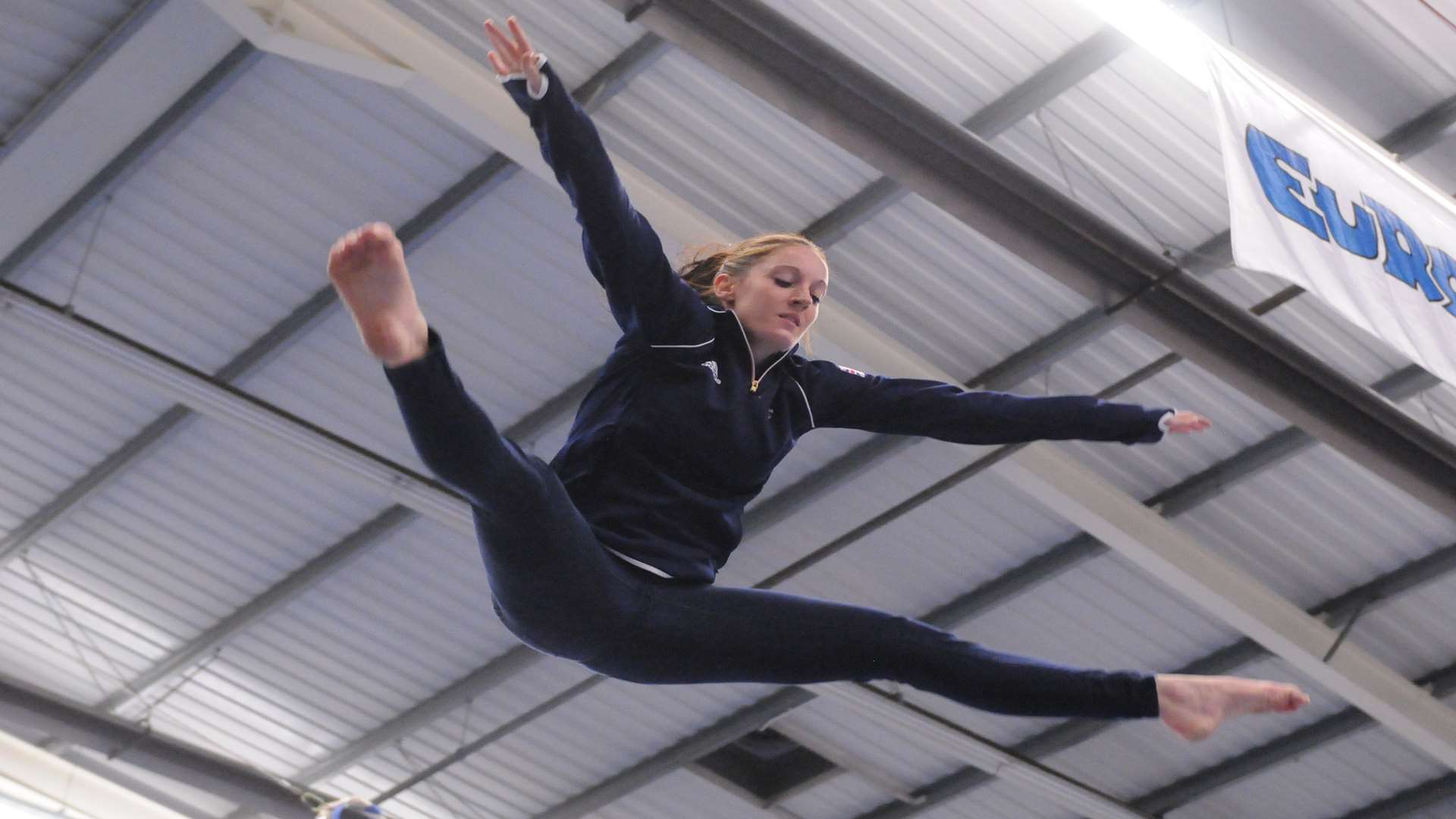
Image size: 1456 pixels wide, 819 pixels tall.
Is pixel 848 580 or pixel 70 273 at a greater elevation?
pixel 70 273

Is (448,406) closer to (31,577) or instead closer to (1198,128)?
(1198,128)

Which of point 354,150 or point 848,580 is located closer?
point 354,150

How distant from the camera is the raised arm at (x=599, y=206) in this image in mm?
3477

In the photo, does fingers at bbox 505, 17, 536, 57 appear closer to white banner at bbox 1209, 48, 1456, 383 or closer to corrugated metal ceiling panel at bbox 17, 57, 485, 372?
white banner at bbox 1209, 48, 1456, 383

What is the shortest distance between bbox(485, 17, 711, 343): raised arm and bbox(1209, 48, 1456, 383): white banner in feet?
10.0

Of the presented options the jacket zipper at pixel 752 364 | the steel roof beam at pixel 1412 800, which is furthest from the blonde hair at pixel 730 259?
the steel roof beam at pixel 1412 800

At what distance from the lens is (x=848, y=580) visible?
11.3 meters

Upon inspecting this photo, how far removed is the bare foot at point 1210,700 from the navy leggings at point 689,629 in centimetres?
5

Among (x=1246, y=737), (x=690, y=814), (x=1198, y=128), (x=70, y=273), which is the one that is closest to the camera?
(x=1198, y=128)

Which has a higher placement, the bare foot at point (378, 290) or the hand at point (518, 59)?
the hand at point (518, 59)

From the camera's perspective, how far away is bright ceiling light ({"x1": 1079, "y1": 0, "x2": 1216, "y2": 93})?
653cm

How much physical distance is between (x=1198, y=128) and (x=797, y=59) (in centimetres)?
217

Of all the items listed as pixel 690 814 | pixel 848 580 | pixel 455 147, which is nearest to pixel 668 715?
pixel 690 814

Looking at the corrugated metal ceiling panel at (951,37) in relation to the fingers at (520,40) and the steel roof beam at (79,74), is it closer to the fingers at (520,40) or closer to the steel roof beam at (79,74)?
the steel roof beam at (79,74)
